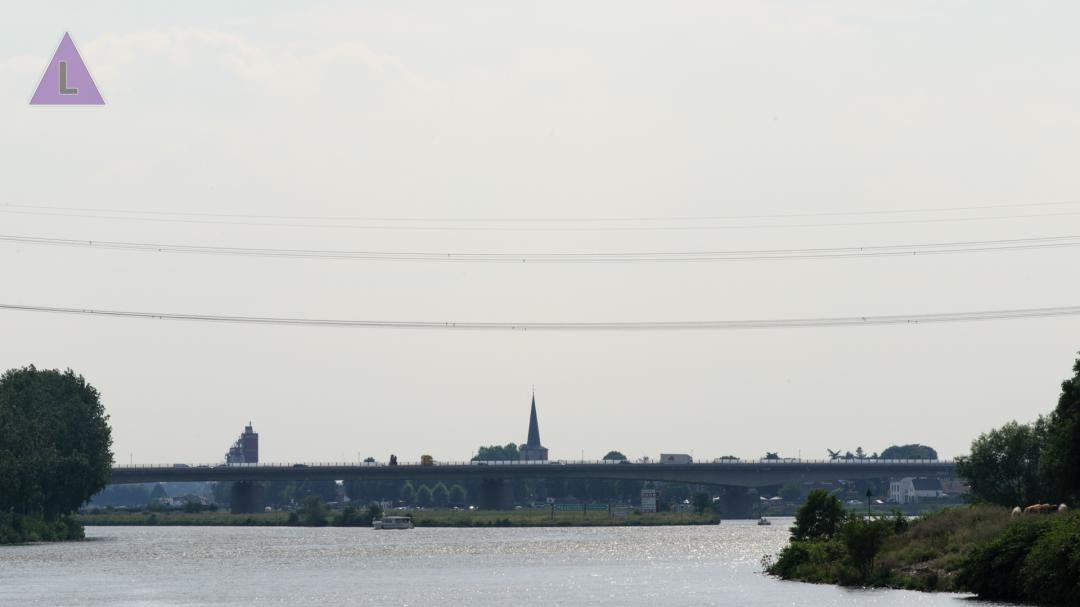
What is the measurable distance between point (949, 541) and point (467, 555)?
63.3 m

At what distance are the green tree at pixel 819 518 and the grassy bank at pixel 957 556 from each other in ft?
3.35

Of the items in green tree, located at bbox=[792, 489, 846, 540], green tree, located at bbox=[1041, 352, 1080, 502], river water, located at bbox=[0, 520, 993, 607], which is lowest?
river water, located at bbox=[0, 520, 993, 607]

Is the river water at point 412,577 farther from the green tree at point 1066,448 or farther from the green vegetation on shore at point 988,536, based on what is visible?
the green tree at point 1066,448

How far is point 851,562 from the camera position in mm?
107500

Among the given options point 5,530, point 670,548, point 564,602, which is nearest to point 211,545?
point 5,530

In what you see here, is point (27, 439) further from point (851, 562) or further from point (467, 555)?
point (851, 562)

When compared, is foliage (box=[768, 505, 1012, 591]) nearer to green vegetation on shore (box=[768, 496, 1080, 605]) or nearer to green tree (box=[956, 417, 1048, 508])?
green vegetation on shore (box=[768, 496, 1080, 605])

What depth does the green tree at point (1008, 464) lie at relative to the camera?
137 meters

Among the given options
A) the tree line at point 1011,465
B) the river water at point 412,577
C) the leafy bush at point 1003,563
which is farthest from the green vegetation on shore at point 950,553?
the tree line at point 1011,465

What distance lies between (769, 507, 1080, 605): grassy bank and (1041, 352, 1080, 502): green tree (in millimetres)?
4353

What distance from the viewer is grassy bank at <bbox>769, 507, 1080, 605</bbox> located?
86.4m

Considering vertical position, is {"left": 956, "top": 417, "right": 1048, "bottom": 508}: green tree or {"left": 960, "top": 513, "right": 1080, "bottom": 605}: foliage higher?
{"left": 956, "top": 417, "right": 1048, "bottom": 508}: green tree

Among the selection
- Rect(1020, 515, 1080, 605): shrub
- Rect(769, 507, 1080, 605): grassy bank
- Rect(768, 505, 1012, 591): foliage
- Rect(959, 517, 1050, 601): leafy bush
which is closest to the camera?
Rect(1020, 515, 1080, 605): shrub

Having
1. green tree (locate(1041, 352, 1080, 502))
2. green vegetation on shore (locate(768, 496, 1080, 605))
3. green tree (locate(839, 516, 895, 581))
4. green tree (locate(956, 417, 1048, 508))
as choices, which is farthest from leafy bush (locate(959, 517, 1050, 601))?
green tree (locate(956, 417, 1048, 508))
